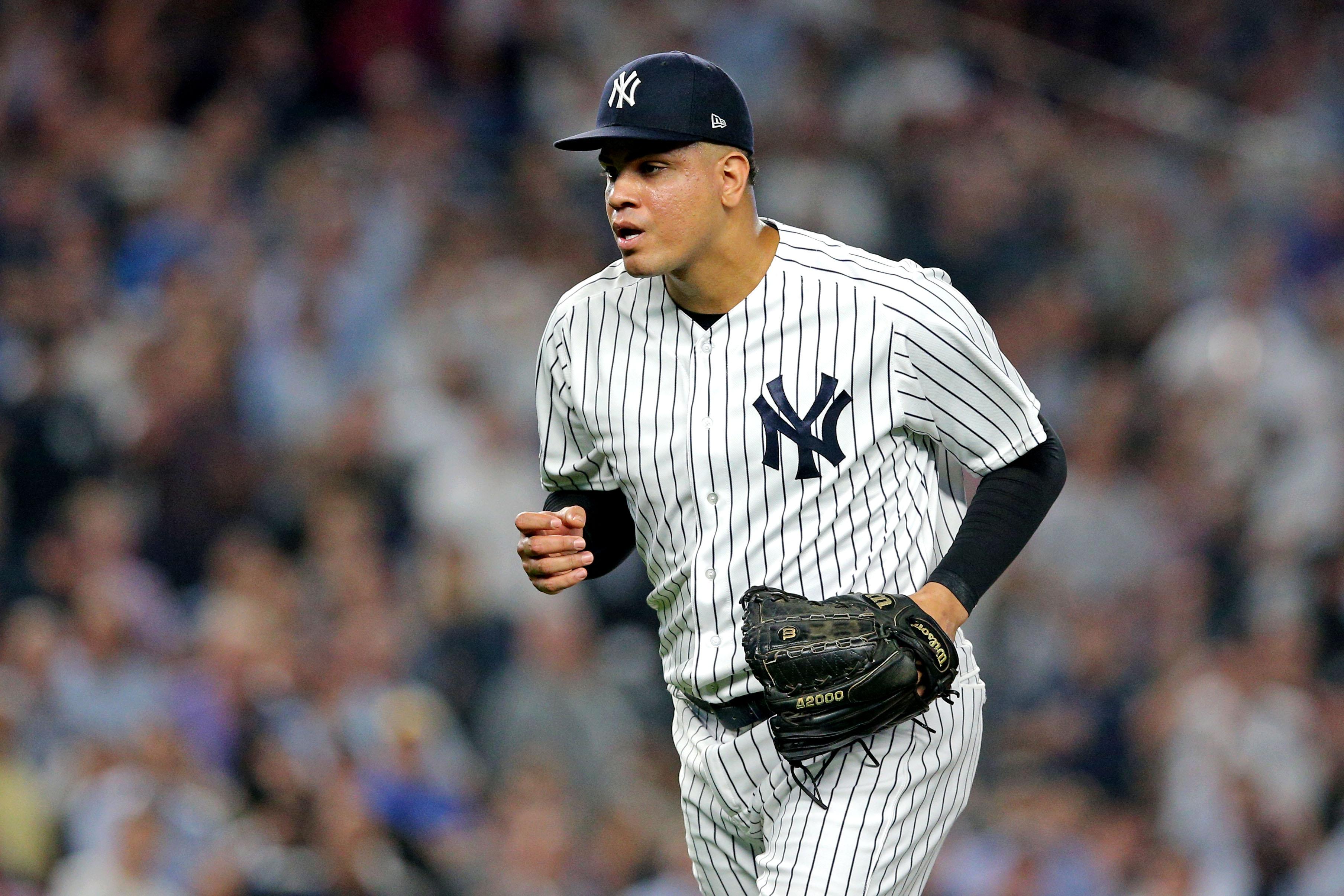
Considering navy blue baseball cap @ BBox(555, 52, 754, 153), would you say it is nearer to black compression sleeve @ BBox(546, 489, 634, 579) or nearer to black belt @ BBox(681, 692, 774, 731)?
black compression sleeve @ BBox(546, 489, 634, 579)

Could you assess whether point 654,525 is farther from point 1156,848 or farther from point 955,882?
point 1156,848

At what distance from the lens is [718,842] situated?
2.83 m

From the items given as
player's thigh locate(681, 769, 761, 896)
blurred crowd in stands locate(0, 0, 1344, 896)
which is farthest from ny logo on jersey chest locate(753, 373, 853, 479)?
blurred crowd in stands locate(0, 0, 1344, 896)

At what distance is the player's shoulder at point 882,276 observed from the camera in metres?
2.62

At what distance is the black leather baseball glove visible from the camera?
2.46 metres

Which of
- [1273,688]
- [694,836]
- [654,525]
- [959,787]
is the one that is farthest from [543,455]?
[1273,688]

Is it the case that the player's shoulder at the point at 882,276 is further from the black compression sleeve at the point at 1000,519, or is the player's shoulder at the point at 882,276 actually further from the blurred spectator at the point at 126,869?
the blurred spectator at the point at 126,869

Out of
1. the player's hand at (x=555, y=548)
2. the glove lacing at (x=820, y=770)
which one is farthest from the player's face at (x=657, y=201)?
the glove lacing at (x=820, y=770)

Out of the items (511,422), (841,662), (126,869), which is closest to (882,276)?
(841,662)

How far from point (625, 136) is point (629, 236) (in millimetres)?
150

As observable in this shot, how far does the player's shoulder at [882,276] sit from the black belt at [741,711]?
2.08 ft

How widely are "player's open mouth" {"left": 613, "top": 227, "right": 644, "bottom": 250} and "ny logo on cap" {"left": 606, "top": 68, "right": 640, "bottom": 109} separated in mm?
180

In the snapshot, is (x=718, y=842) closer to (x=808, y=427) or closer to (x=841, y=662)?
(x=841, y=662)

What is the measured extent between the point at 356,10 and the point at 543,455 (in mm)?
5998
